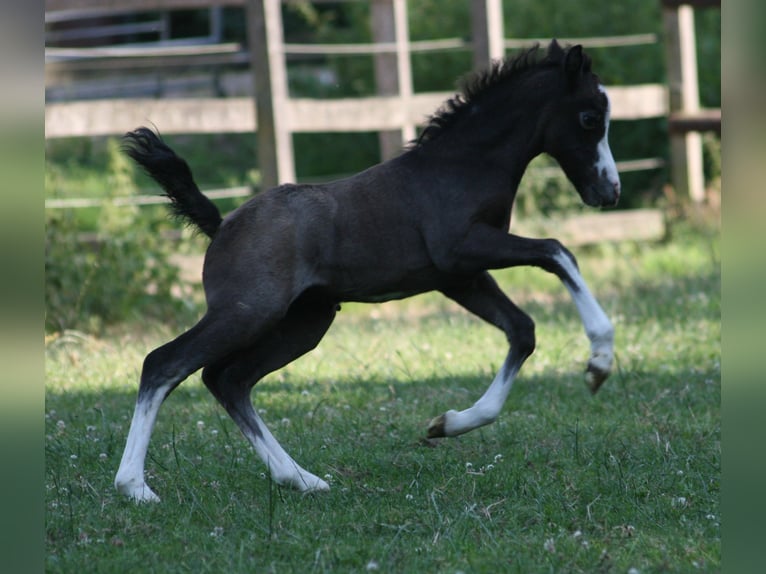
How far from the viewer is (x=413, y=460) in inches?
198

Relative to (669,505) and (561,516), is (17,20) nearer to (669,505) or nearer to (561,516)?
(561,516)

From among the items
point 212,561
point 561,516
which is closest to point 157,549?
point 212,561

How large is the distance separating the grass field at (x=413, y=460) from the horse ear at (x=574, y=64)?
1.70 meters

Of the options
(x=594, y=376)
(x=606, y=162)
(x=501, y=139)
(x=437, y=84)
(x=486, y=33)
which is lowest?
(x=594, y=376)

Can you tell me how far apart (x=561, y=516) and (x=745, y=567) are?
1894 millimetres

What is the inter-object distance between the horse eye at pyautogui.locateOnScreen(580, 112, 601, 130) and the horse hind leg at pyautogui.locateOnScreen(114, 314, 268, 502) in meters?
1.79

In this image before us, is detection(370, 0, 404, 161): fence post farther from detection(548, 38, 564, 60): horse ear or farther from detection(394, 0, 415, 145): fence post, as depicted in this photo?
detection(548, 38, 564, 60): horse ear

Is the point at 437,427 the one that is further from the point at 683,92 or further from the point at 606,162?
the point at 683,92

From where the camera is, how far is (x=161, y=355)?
15.1ft

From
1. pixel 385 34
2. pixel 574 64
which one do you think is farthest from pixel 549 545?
pixel 385 34

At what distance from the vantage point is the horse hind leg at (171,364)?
14.9 feet

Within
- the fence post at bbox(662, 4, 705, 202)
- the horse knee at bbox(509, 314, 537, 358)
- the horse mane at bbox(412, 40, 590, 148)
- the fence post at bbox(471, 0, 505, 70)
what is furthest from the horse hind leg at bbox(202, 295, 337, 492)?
the fence post at bbox(662, 4, 705, 202)

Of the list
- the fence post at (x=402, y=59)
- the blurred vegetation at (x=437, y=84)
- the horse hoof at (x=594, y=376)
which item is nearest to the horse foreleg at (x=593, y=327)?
the horse hoof at (x=594, y=376)

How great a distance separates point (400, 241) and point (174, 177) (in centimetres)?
107
